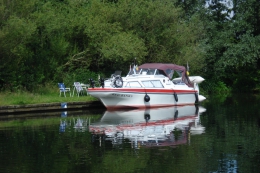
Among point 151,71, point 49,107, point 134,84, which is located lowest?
point 49,107

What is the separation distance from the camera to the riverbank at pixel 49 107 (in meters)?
32.5

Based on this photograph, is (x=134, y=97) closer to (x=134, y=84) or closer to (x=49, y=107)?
(x=134, y=84)

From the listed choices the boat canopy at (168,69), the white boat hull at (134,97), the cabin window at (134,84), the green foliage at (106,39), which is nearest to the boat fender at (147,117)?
the white boat hull at (134,97)

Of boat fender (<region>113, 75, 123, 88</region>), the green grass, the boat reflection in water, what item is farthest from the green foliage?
the boat reflection in water

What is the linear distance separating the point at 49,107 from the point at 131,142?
45.5 feet

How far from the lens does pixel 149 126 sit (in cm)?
2630

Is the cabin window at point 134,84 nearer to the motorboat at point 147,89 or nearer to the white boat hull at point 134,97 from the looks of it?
the motorboat at point 147,89

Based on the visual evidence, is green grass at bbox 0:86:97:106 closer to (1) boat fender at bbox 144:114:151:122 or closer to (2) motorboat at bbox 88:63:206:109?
(2) motorboat at bbox 88:63:206:109

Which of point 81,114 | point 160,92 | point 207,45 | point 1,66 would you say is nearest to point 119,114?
point 81,114

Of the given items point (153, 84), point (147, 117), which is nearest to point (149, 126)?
point (147, 117)

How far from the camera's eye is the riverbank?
32522 mm

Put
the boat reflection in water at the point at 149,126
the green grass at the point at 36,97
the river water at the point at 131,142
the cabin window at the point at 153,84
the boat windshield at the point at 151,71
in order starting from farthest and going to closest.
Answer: the boat windshield at the point at 151,71, the cabin window at the point at 153,84, the green grass at the point at 36,97, the boat reflection in water at the point at 149,126, the river water at the point at 131,142

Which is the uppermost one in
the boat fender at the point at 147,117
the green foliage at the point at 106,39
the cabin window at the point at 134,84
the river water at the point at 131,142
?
the green foliage at the point at 106,39

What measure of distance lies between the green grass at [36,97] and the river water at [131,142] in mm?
1961
